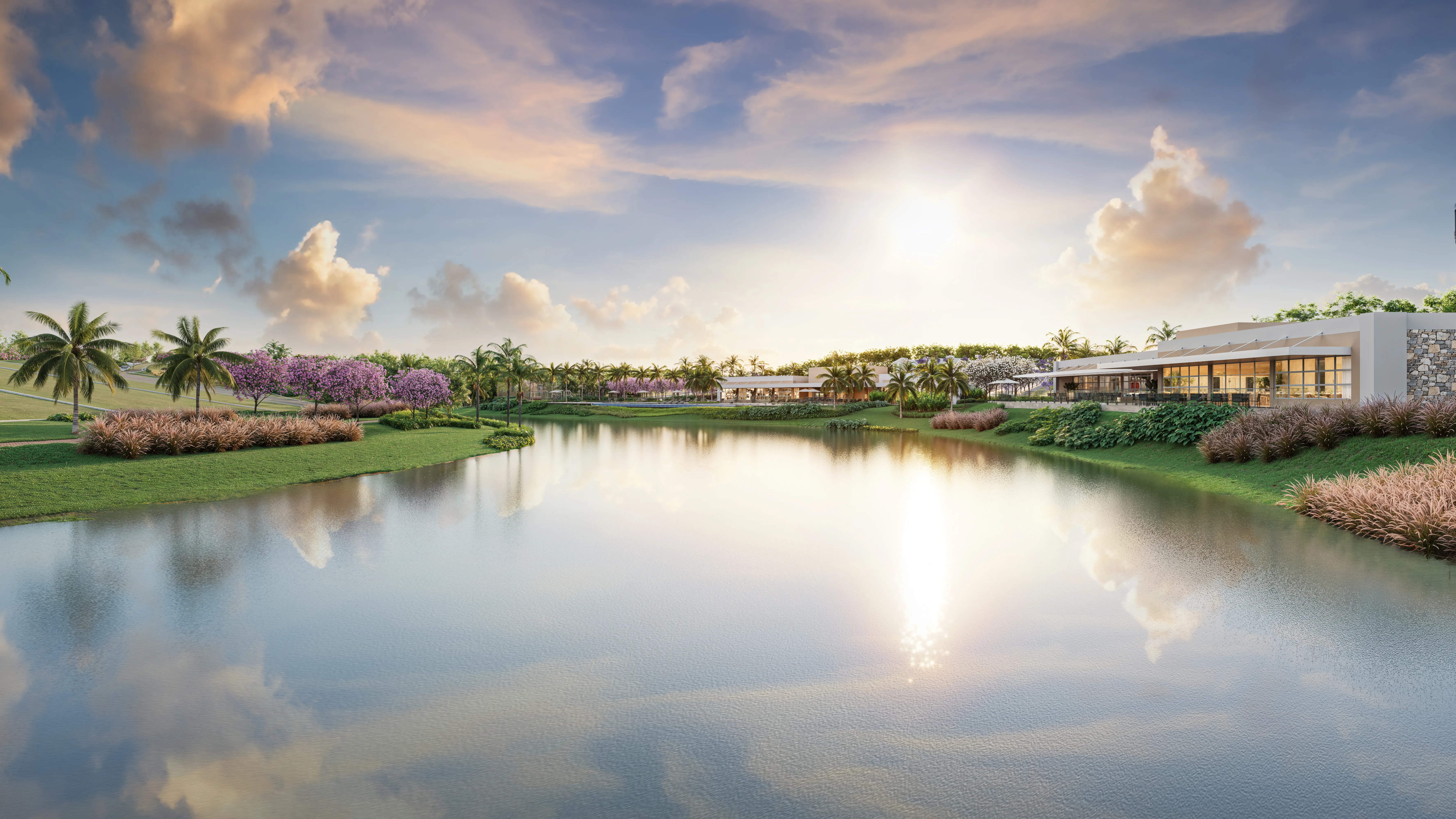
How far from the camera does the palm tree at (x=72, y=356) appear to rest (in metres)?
21.9

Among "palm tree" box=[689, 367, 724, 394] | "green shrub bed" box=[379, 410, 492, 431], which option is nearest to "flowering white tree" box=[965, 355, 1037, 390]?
"palm tree" box=[689, 367, 724, 394]

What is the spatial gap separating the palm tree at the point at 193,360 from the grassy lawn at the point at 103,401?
2.77 m

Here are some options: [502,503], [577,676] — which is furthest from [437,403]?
[577,676]

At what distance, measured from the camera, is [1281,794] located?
14.3ft

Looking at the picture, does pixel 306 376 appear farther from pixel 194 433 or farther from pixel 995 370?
pixel 995 370

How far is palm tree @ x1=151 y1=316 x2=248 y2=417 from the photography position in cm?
2772

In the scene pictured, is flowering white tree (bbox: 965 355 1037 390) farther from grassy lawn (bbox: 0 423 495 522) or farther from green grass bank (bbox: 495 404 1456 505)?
grassy lawn (bbox: 0 423 495 522)

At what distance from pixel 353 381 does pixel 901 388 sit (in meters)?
40.7

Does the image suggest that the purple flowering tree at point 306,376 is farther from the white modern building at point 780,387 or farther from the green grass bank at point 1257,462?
the white modern building at point 780,387

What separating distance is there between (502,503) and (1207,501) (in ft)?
56.9

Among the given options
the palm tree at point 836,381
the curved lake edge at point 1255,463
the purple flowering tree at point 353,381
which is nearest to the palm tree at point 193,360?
the purple flowering tree at point 353,381

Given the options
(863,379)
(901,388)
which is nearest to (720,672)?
(901,388)

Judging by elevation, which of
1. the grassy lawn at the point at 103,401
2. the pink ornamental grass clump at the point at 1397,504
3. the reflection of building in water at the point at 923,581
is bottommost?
the reflection of building in water at the point at 923,581

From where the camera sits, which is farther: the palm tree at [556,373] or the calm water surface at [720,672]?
the palm tree at [556,373]
